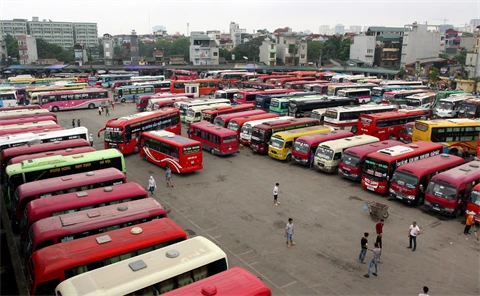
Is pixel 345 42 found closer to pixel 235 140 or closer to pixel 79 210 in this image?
pixel 235 140

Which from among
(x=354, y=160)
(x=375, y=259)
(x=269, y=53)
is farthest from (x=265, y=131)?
(x=269, y=53)

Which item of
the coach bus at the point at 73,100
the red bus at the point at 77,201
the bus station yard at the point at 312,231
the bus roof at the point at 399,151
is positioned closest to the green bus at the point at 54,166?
the bus station yard at the point at 312,231

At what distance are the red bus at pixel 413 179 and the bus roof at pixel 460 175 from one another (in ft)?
1.93

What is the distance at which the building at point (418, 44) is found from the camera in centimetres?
8075

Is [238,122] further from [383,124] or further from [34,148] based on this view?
[34,148]

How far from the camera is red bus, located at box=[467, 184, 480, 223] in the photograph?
15.8 m

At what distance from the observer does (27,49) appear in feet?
321

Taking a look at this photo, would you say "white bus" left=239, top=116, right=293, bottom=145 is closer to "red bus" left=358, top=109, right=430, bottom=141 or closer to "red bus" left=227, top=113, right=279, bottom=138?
"red bus" left=227, top=113, right=279, bottom=138

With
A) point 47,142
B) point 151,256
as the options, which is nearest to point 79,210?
point 151,256

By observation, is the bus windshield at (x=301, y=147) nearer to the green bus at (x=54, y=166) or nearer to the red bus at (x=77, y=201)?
the green bus at (x=54, y=166)

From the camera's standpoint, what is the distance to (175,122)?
→ 1217 inches

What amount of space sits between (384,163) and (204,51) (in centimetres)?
8077

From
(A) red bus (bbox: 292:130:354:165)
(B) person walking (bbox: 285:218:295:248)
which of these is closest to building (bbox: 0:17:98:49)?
(A) red bus (bbox: 292:130:354:165)

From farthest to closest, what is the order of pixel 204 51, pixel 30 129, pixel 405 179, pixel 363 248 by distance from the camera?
pixel 204 51
pixel 30 129
pixel 405 179
pixel 363 248
